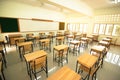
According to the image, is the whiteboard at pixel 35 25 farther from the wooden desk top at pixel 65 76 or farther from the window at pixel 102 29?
the wooden desk top at pixel 65 76

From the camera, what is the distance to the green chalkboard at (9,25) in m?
4.96

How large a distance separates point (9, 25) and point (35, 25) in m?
2.17

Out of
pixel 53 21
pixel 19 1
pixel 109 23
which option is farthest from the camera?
pixel 53 21

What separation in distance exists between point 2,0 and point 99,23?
29.3 ft

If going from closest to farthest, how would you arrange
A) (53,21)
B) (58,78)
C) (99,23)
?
1. (58,78)
2. (99,23)
3. (53,21)

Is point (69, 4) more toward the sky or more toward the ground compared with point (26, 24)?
more toward the sky

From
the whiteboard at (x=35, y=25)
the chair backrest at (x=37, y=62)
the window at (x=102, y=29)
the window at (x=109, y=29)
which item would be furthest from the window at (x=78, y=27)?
the chair backrest at (x=37, y=62)

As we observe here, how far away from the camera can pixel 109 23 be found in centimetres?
648

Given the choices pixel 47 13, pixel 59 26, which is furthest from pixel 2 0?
pixel 59 26

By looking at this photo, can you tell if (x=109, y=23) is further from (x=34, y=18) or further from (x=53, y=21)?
(x=34, y=18)

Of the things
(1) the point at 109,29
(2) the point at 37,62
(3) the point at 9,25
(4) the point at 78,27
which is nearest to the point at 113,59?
(2) the point at 37,62

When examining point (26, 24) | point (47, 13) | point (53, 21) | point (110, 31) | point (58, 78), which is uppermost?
point (47, 13)

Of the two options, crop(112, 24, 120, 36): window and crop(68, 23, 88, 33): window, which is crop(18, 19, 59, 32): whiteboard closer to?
crop(68, 23, 88, 33): window

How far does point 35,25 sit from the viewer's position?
671cm
